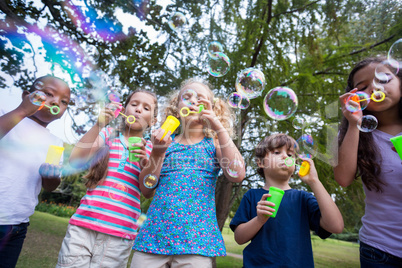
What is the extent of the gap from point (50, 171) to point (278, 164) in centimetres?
148

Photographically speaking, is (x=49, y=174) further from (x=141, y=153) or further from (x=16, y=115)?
(x=141, y=153)

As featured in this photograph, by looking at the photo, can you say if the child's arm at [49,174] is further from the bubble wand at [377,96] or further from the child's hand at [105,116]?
the bubble wand at [377,96]

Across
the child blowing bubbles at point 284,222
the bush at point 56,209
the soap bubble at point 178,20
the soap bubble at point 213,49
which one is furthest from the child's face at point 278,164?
the bush at point 56,209

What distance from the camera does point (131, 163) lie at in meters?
1.92

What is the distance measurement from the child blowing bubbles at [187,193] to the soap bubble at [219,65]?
0.79 m

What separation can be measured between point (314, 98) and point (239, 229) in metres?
2.83

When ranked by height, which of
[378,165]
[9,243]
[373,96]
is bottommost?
[9,243]

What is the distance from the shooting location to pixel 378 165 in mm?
1506

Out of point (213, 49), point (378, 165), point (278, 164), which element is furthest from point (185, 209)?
point (213, 49)

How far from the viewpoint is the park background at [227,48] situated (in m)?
3.68

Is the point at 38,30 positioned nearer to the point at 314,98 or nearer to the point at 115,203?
the point at 115,203

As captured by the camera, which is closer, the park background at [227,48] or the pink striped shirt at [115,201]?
the pink striped shirt at [115,201]

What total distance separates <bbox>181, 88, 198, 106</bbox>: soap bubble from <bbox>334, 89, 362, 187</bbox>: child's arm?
876mm

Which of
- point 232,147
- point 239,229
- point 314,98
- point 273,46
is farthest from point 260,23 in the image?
point 239,229
